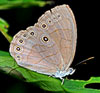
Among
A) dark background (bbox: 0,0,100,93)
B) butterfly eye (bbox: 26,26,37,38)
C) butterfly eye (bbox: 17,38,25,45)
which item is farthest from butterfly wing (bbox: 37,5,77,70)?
dark background (bbox: 0,0,100,93)

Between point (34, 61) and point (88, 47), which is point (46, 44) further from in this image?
point (88, 47)

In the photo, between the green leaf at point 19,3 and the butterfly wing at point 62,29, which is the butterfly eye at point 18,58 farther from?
the green leaf at point 19,3

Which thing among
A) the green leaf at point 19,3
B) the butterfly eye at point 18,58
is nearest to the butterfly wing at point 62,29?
the butterfly eye at point 18,58

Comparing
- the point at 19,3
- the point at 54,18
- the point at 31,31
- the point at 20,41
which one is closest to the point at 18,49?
the point at 20,41

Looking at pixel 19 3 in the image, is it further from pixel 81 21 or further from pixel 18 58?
pixel 81 21

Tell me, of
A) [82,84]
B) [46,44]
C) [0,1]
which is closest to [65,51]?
[46,44]

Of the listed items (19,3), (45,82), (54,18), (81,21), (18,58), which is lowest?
(81,21)

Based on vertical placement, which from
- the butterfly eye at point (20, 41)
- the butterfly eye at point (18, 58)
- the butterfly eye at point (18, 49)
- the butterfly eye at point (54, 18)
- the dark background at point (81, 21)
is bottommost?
the dark background at point (81, 21)
